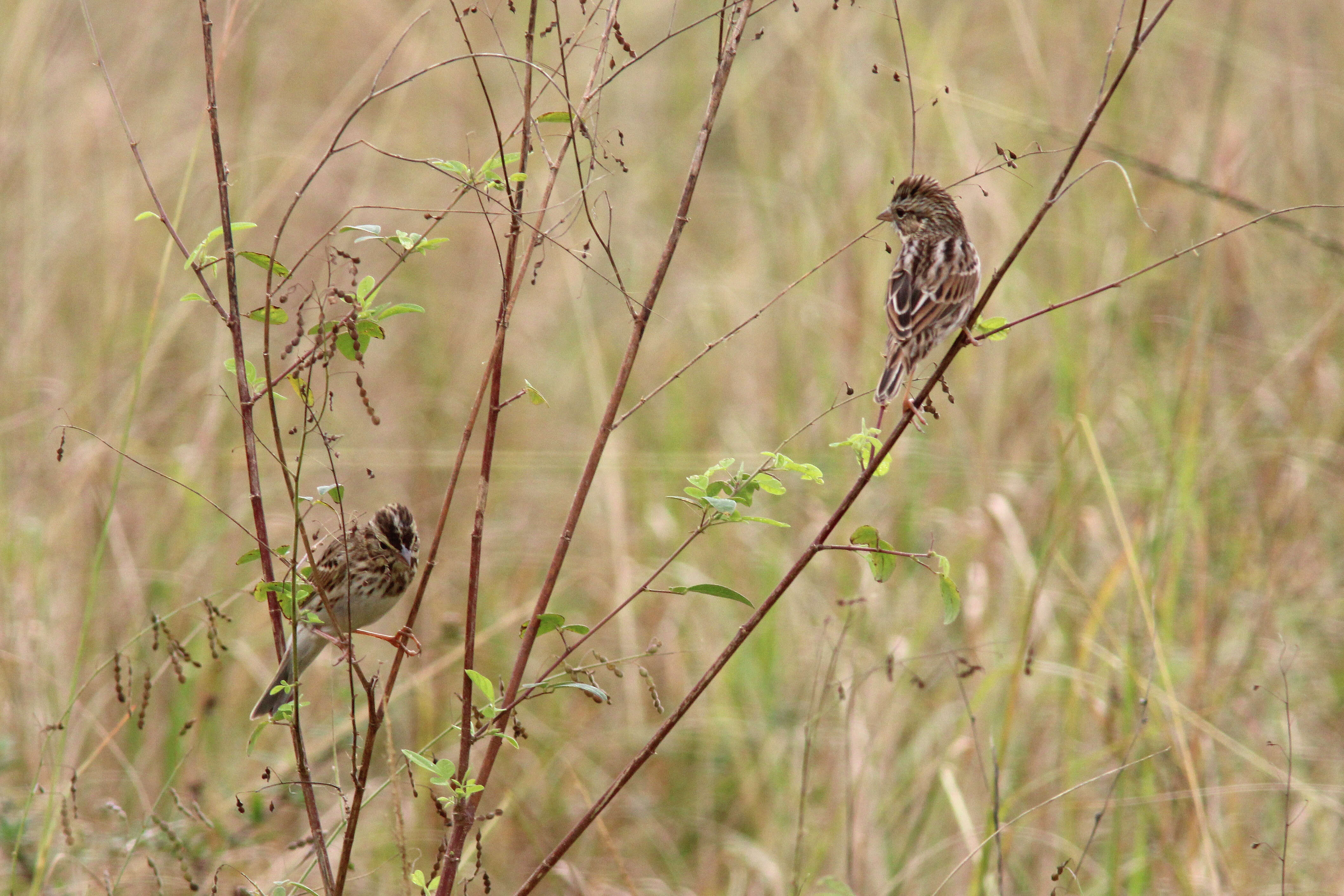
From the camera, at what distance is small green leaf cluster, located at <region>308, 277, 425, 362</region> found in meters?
2.05

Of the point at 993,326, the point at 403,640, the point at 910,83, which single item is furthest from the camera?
the point at 993,326

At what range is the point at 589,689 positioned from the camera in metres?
2.04

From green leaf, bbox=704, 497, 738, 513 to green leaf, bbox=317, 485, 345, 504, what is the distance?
1.86ft

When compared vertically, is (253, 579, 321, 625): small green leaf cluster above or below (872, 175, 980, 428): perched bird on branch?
below

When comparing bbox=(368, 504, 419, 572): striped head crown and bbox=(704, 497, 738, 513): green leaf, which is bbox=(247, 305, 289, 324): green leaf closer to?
bbox=(704, 497, 738, 513): green leaf

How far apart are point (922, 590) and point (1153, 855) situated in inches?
60.7

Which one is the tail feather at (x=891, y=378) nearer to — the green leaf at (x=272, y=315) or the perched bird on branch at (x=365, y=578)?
the perched bird on branch at (x=365, y=578)

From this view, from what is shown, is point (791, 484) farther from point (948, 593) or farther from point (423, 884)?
point (423, 884)

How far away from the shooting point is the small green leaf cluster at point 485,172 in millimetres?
2033

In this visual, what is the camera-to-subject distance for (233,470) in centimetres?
556

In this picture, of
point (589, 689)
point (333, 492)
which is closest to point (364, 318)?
point (333, 492)

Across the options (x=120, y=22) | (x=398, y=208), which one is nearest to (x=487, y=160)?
(x=398, y=208)

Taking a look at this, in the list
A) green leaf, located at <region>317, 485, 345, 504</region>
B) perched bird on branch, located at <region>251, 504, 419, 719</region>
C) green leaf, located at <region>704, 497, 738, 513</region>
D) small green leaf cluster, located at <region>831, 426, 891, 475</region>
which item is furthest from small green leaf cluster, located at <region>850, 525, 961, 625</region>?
perched bird on branch, located at <region>251, 504, 419, 719</region>

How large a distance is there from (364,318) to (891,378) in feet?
5.28
